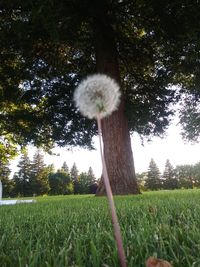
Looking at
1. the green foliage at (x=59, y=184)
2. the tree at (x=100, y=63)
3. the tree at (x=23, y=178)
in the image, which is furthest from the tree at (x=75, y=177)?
the tree at (x=100, y=63)

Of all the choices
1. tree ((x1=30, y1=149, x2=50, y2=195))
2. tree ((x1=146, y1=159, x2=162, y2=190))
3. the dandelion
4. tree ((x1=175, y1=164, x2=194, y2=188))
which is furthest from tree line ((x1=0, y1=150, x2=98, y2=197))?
the dandelion

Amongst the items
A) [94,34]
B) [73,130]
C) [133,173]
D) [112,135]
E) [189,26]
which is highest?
[94,34]

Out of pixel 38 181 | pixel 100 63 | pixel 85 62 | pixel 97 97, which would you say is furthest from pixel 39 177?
pixel 97 97

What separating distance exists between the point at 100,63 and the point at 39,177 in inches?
2610

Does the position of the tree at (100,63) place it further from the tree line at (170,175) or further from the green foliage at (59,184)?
the tree line at (170,175)

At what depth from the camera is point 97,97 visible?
108 centimetres

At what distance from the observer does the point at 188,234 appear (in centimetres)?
141

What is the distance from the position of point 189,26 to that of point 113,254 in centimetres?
838

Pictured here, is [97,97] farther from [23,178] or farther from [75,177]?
[75,177]

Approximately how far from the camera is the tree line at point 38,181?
6456 cm

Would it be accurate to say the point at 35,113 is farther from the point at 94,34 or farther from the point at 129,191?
the point at 129,191

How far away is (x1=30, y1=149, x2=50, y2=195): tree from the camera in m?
69.2

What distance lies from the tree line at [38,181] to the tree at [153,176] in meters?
13.9

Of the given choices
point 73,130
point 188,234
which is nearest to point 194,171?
point 73,130
